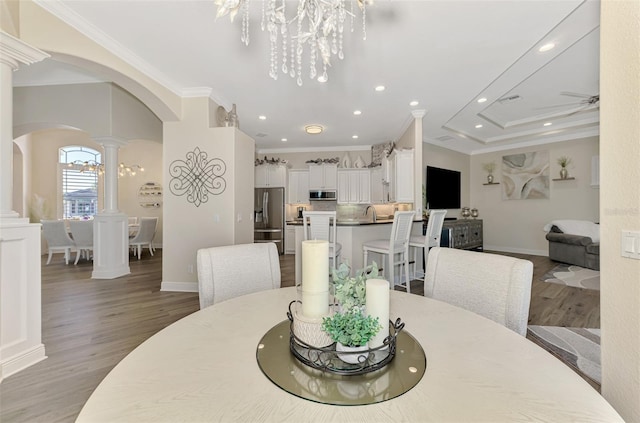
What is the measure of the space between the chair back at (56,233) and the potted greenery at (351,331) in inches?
260

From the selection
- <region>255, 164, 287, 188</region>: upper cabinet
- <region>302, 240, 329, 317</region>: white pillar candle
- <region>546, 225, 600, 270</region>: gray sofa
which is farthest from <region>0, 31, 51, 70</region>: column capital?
<region>546, 225, 600, 270</region>: gray sofa

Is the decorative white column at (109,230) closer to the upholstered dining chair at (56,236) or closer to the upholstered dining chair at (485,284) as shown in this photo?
the upholstered dining chair at (56,236)

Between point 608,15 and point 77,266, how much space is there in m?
7.18

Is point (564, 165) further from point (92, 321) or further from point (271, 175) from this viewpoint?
point (92, 321)

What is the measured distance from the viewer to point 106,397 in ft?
2.01

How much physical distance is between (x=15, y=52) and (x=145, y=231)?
187 inches

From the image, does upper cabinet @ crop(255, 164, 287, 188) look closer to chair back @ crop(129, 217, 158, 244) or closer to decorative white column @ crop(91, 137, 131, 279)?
chair back @ crop(129, 217, 158, 244)

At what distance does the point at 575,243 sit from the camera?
4.98 m

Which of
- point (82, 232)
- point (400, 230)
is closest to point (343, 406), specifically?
point (400, 230)

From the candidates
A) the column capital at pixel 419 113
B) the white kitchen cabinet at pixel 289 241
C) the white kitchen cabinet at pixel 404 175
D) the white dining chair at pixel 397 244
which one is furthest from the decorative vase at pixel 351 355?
the white kitchen cabinet at pixel 289 241

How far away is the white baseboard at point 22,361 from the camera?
1866 millimetres

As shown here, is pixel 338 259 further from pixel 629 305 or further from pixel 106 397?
pixel 106 397

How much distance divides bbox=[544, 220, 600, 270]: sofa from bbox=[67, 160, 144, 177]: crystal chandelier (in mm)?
9493

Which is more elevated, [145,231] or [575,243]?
[145,231]
